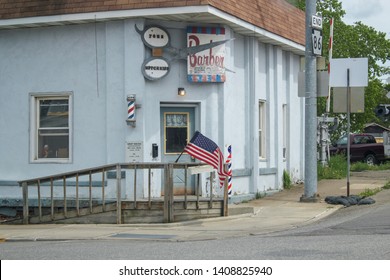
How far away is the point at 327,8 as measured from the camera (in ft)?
145

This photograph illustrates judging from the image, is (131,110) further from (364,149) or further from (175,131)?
(364,149)

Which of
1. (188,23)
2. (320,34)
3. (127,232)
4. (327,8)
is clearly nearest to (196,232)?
(127,232)

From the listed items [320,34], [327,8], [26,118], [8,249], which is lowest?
[8,249]

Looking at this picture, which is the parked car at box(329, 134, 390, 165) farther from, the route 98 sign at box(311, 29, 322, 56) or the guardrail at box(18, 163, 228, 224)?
the guardrail at box(18, 163, 228, 224)

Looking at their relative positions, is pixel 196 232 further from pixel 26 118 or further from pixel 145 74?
pixel 26 118

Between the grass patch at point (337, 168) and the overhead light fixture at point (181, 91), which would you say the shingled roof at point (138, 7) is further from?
the grass patch at point (337, 168)

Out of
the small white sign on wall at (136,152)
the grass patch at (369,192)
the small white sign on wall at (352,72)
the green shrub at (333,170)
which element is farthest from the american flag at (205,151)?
the green shrub at (333,170)

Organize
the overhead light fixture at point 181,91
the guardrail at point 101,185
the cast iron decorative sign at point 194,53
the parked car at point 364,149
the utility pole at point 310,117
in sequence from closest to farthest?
the guardrail at point 101,185
the cast iron decorative sign at point 194,53
the overhead light fixture at point 181,91
the utility pole at point 310,117
the parked car at point 364,149

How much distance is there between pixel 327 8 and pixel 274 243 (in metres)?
34.4

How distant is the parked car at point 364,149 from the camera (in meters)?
35.5

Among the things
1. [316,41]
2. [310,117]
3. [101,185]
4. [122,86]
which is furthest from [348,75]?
[101,185]

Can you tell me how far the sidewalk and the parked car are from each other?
688 inches

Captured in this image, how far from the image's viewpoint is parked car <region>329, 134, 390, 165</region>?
116 ft

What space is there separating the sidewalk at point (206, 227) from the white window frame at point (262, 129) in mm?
2078
